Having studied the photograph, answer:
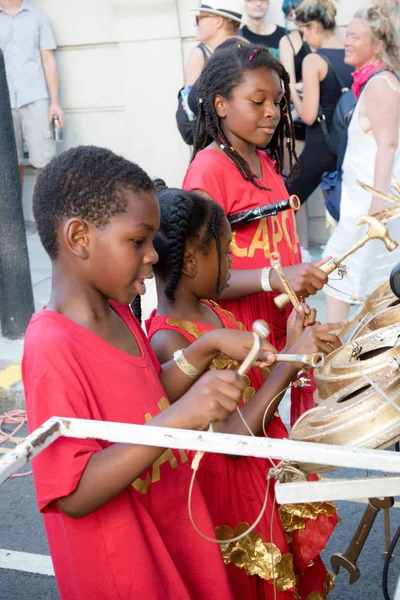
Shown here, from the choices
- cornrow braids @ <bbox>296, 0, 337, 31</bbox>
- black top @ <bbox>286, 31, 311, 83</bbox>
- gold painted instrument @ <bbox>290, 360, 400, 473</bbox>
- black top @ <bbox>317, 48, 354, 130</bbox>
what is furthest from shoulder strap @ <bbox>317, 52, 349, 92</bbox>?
gold painted instrument @ <bbox>290, 360, 400, 473</bbox>

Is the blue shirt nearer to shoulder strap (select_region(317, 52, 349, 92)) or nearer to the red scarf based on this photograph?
shoulder strap (select_region(317, 52, 349, 92))

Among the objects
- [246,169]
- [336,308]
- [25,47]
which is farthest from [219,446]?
[25,47]

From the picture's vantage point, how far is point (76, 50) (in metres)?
7.87

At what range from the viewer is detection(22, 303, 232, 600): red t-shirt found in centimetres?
153

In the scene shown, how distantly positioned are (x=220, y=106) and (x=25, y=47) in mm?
5273

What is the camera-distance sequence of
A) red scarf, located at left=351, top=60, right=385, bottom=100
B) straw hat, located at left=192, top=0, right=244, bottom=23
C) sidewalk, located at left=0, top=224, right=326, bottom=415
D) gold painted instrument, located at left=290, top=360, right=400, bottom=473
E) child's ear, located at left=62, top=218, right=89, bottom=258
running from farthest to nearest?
1. straw hat, located at left=192, top=0, right=244, bottom=23
2. red scarf, located at left=351, top=60, right=385, bottom=100
3. sidewalk, located at left=0, top=224, right=326, bottom=415
4. child's ear, located at left=62, top=218, right=89, bottom=258
5. gold painted instrument, located at left=290, top=360, right=400, bottom=473

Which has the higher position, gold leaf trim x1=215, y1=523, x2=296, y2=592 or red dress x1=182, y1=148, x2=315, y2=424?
red dress x1=182, y1=148, x2=315, y2=424

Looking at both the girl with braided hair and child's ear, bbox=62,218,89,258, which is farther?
the girl with braided hair

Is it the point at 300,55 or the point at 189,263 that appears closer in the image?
the point at 189,263

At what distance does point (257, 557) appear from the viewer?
2.09 m

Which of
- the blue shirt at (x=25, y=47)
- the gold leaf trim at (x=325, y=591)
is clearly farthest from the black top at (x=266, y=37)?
the gold leaf trim at (x=325, y=591)

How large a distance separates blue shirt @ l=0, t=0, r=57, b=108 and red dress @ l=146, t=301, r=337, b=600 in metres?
6.03

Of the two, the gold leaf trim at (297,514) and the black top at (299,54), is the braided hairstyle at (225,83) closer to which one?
the gold leaf trim at (297,514)

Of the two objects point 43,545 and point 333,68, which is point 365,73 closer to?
point 333,68
